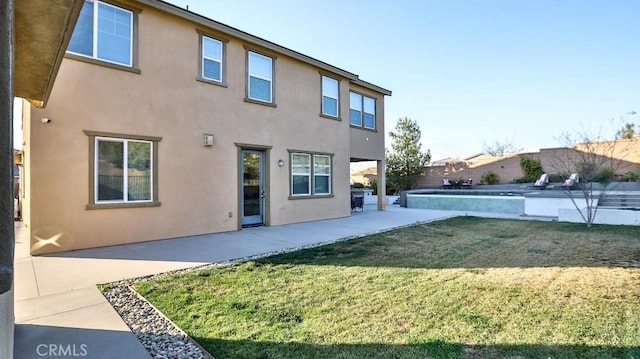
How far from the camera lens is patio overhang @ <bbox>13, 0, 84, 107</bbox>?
124 inches

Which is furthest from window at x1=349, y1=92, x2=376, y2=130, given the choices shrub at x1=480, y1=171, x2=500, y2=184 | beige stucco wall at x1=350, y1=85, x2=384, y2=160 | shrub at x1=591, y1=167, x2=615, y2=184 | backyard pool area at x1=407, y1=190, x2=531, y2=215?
shrub at x1=591, y1=167, x2=615, y2=184

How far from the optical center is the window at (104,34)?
25.5 ft

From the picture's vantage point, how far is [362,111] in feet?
52.0

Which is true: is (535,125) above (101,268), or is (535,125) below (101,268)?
above

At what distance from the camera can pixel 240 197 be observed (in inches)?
420

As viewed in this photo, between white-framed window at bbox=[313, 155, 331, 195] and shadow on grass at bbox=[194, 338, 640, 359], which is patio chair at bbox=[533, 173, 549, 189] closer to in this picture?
white-framed window at bbox=[313, 155, 331, 195]

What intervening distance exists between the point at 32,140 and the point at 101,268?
3374 millimetres

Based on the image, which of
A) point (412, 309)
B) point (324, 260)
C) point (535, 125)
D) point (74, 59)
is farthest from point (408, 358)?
point (535, 125)

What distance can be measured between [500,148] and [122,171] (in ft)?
132

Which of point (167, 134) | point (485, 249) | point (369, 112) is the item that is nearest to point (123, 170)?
point (167, 134)

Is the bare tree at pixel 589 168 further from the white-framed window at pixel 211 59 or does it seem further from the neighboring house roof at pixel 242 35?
the white-framed window at pixel 211 59

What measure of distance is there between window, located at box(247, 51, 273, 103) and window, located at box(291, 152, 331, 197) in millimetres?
2391

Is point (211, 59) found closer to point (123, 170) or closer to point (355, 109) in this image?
point (123, 170)

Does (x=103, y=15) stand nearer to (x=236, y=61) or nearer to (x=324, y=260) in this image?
(x=236, y=61)
